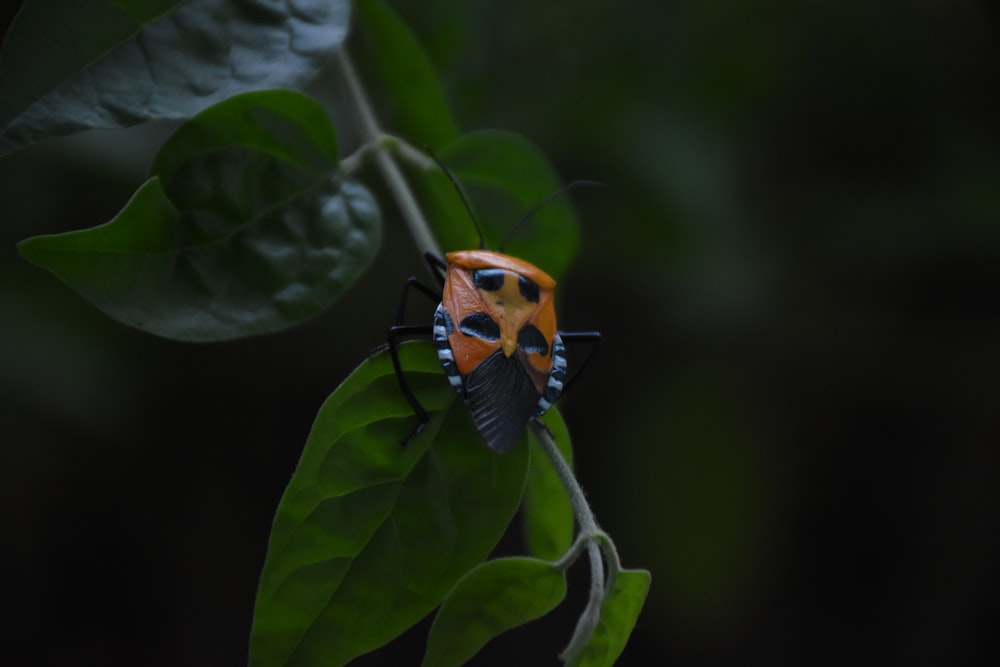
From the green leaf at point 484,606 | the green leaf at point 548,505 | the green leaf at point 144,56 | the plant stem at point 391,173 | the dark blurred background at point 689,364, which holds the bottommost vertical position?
the dark blurred background at point 689,364

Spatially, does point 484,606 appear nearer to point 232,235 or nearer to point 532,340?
point 532,340

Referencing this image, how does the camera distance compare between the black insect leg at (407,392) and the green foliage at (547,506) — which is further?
the green foliage at (547,506)

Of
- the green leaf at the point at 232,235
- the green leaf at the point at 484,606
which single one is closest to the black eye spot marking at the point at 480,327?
the green leaf at the point at 232,235

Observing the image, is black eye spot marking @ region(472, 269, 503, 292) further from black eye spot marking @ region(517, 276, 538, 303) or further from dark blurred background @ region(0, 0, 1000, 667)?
dark blurred background @ region(0, 0, 1000, 667)

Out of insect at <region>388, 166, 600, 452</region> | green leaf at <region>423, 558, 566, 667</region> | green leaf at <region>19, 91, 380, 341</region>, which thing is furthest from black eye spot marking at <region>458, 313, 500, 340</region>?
green leaf at <region>423, 558, 566, 667</region>

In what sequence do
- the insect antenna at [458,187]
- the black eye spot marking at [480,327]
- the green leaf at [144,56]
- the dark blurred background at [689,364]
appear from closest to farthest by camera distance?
the green leaf at [144,56]
the black eye spot marking at [480,327]
the insect antenna at [458,187]
the dark blurred background at [689,364]

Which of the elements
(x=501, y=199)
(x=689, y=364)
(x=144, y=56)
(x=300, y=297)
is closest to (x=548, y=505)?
(x=300, y=297)

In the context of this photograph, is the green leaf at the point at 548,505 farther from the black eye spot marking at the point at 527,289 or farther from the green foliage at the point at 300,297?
the black eye spot marking at the point at 527,289
